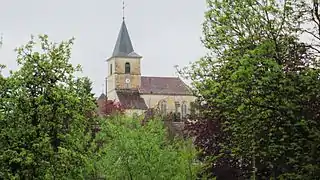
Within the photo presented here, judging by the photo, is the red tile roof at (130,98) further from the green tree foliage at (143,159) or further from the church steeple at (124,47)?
the green tree foliage at (143,159)

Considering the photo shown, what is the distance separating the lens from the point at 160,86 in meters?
124

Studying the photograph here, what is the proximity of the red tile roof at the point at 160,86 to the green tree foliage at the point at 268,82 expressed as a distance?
98.0m

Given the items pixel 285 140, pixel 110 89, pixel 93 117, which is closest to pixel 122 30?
pixel 110 89

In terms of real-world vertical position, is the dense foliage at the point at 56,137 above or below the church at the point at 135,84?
below

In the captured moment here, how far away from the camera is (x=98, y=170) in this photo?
2542 cm

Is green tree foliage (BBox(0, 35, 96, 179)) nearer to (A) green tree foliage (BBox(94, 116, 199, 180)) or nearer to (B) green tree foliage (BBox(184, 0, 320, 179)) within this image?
(A) green tree foliage (BBox(94, 116, 199, 180))

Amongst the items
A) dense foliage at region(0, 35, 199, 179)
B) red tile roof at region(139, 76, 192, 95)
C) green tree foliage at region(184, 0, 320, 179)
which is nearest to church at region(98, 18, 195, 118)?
red tile roof at region(139, 76, 192, 95)

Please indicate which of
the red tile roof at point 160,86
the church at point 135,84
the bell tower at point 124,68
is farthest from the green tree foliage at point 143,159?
the bell tower at point 124,68

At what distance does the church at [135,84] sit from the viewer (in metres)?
121

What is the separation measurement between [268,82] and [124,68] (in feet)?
349

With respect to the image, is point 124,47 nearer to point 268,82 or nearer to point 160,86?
point 160,86

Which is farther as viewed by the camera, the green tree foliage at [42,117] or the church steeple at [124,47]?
the church steeple at [124,47]

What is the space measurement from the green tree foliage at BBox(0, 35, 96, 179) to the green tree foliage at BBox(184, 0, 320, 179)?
189 inches

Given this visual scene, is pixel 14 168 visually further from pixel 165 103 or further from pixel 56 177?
pixel 165 103
